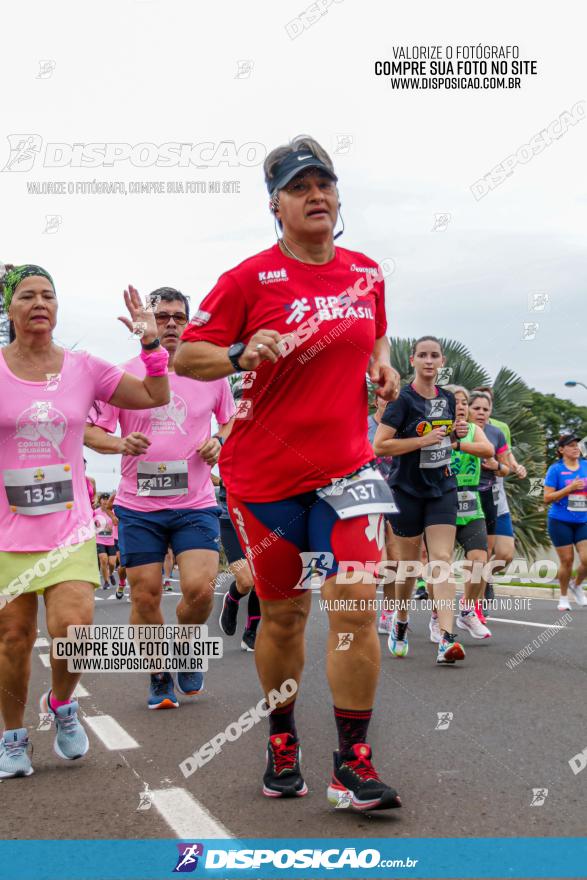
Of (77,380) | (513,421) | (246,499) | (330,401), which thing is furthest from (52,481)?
(513,421)

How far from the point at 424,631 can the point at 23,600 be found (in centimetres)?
607

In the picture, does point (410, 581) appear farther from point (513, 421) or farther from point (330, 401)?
A: point (513, 421)

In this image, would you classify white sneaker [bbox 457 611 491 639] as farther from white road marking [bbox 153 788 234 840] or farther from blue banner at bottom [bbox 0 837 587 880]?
blue banner at bottom [bbox 0 837 587 880]

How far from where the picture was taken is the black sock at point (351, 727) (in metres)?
3.76

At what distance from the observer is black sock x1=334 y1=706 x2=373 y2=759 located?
3762mm

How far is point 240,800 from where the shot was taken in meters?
3.85

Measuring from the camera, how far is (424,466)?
764cm

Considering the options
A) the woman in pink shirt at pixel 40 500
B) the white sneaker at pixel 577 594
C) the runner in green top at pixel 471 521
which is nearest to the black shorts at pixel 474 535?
the runner in green top at pixel 471 521

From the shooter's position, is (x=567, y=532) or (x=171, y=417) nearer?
(x=171, y=417)

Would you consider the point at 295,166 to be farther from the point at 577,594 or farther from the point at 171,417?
the point at 577,594

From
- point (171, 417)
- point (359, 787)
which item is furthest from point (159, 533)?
point (359, 787)

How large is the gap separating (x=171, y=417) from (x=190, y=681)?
5.26 feet

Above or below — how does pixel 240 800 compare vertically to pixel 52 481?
below

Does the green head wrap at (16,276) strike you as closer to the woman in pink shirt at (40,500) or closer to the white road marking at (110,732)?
the woman in pink shirt at (40,500)
